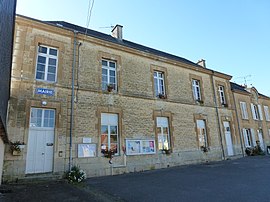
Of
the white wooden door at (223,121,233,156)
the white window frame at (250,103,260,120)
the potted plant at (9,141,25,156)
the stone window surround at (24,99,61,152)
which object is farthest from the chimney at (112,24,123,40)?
the white window frame at (250,103,260,120)

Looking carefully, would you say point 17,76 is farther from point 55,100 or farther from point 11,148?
point 11,148

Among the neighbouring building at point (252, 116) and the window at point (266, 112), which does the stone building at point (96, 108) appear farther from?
the window at point (266, 112)

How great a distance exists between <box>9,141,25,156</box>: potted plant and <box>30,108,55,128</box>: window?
0.76m

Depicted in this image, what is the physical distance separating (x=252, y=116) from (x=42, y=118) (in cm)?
1580

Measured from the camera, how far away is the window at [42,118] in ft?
23.2

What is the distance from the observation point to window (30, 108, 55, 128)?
706 centimetres

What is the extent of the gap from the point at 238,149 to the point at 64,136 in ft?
37.7

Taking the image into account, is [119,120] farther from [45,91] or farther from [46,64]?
[46,64]

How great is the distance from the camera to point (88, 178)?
7285mm

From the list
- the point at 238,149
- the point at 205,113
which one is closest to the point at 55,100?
the point at 205,113

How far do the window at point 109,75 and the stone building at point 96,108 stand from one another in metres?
0.05

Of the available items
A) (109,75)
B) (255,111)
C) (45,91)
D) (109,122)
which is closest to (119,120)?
(109,122)

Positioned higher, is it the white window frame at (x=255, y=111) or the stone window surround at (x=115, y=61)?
the stone window surround at (x=115, y=61)

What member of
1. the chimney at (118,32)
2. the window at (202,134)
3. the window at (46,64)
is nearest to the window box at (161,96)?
the window at (202,134)
